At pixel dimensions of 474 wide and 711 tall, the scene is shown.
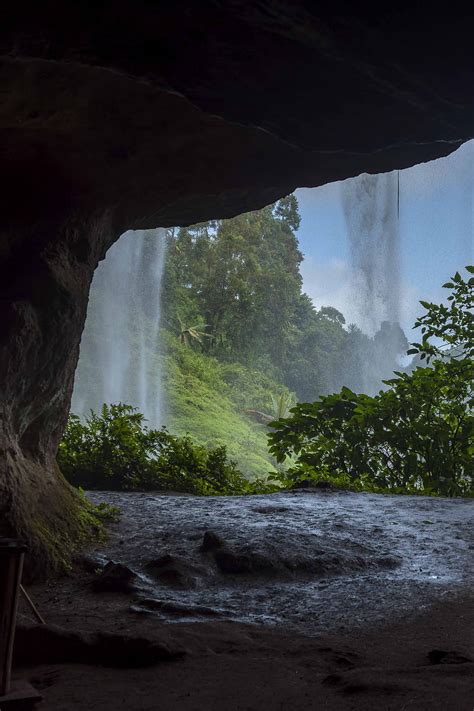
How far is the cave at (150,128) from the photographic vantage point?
3.21 meters

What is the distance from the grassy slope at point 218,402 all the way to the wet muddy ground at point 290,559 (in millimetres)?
22129

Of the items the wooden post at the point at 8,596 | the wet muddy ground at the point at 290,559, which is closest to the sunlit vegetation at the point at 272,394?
the wet muddy ground at the point at 290,559

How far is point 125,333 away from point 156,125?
90.7 ft

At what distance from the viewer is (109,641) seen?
3285 mm

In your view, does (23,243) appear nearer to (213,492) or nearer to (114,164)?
(114,164)

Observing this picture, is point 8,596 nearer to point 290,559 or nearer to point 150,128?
point 290,559

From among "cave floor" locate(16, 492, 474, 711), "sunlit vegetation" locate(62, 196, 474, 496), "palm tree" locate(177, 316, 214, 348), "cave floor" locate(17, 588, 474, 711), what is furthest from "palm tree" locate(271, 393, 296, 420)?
"cave floor" locate(17, 588, 474, 711)

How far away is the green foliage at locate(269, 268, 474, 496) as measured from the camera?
905 cm

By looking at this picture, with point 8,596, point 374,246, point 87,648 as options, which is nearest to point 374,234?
point 374,246

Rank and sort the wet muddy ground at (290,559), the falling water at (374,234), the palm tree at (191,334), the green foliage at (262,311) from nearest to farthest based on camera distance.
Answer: the wet muddy ground at (290,559) → the falling water at (374,234) → the palm tree at (191,334) → the green foliage at (262,311)

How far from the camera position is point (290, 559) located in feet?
16.5

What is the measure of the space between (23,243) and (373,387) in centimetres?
3821

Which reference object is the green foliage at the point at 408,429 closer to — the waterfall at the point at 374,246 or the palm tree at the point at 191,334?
the waterfall at the point at 374,246

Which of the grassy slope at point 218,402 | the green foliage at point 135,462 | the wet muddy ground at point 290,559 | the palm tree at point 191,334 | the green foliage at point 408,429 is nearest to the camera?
the wet muddy ground at point 290,559
